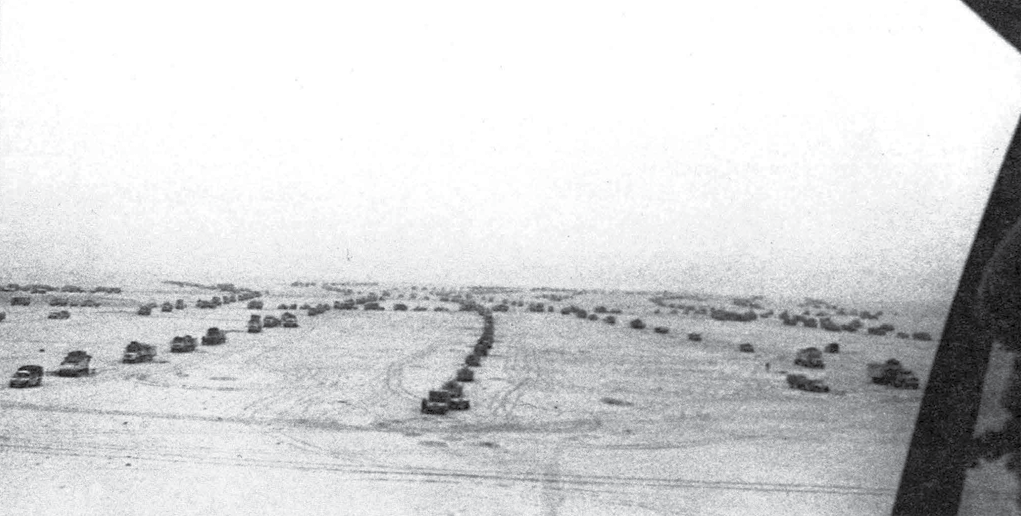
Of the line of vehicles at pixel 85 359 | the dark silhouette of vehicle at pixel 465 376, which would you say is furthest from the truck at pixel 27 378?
the dark silhouette of vehicle at pixel 465 376

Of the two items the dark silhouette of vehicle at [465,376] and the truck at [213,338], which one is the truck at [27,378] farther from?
the dark silhouette of vehicle at [465,376]

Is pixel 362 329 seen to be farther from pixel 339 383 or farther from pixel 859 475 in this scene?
pixel 859 475

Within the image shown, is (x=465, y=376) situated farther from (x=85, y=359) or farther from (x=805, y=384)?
(x=85, y=359)

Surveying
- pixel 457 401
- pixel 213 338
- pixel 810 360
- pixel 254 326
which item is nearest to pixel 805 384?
pixel 810 360

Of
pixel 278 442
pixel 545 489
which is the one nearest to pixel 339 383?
pixel 278 442

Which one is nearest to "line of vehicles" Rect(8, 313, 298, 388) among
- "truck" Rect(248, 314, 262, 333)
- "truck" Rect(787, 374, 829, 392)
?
"truck" Rect(248, 314, 262, 333)
